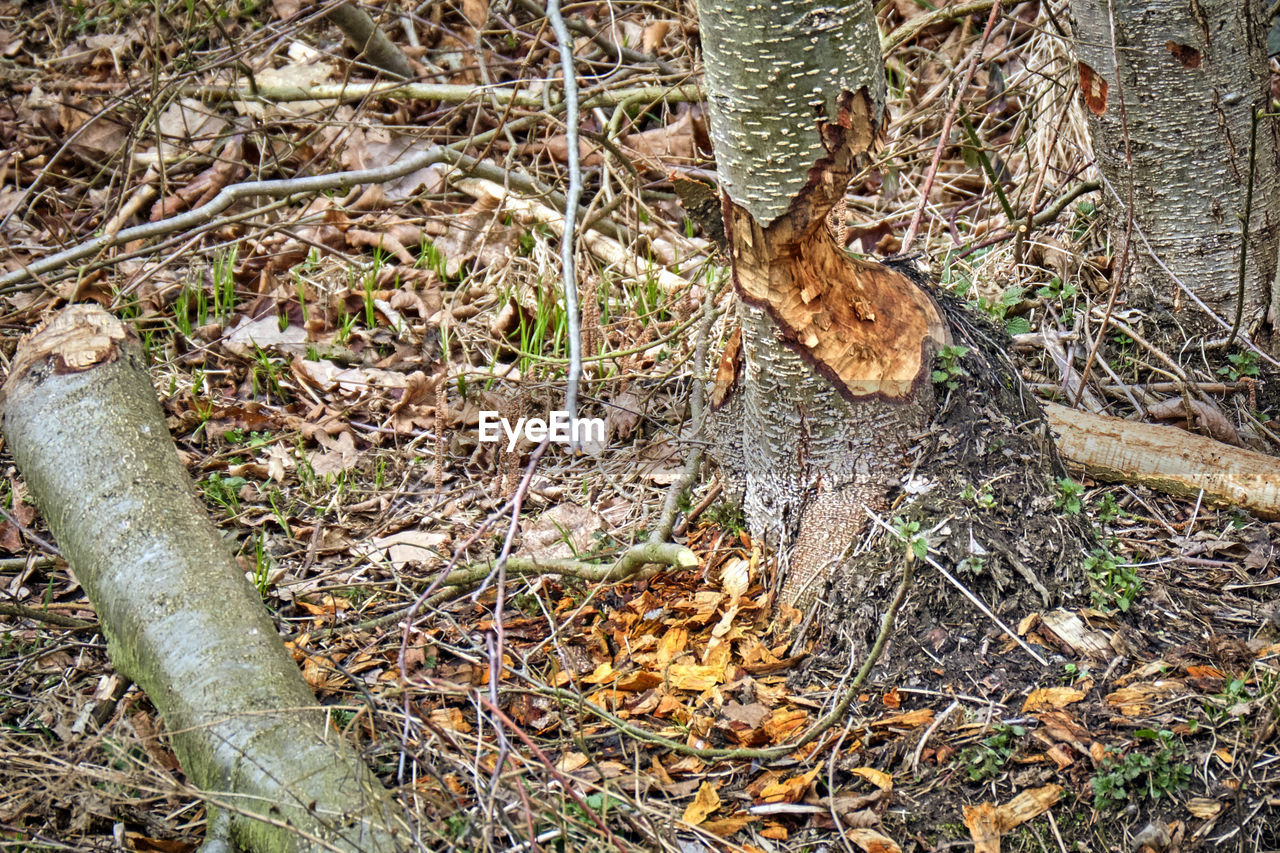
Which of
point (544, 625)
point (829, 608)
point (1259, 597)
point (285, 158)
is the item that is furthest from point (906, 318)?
point (285, 158)

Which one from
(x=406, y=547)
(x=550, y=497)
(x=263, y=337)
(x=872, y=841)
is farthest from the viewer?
(x=263, y=337)

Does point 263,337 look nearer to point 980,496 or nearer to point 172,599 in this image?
point 172,599

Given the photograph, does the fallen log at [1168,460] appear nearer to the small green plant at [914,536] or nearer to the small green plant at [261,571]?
the small green plant at [914,536]

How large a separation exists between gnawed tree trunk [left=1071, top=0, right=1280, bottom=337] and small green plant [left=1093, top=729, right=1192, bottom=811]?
5.00 feet

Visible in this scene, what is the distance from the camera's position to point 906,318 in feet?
7.95

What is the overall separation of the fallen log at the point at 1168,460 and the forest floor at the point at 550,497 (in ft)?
0.24

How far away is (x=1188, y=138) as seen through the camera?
2900 mm

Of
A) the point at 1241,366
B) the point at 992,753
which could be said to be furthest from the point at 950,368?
the point at 1241,366

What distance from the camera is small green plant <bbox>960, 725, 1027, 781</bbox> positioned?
2021 mm

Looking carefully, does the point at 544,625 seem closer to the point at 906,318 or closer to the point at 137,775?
the point at 137,775

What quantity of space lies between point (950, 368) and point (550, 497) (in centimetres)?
141

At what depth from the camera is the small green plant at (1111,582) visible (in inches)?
90.1

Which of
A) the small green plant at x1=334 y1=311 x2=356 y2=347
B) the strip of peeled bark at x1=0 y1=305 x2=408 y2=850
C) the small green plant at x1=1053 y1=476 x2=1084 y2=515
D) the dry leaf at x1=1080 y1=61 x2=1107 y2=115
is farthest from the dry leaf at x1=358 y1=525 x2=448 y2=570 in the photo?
the dry leaf at x1=1080 y1=61 x2=1107 y2=115

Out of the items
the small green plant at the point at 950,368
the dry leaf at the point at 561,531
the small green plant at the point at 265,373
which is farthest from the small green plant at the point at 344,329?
the small green plant at the point at 950,368
